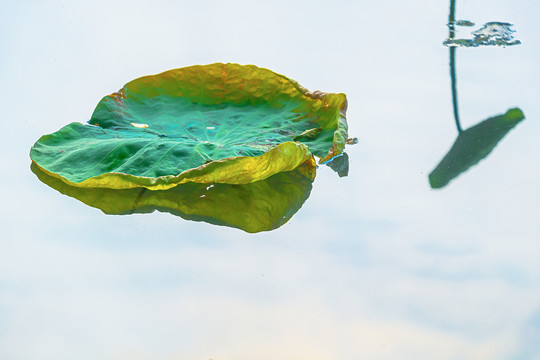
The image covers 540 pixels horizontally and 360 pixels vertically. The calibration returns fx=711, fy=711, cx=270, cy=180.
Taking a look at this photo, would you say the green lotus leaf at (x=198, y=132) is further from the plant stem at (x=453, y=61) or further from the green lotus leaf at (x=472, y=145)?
the plant stem at (x=453, y=61)

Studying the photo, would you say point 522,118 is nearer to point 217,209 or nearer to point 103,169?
point 217,209

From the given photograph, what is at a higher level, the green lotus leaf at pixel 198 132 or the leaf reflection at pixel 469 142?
the green lotus leaf at pixel 198 132

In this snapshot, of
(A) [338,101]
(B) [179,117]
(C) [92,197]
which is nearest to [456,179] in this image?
(A) [338,101]

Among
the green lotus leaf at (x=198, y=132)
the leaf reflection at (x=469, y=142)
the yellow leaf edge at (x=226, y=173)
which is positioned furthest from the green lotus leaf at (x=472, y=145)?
the yellow leaf edge at (x=226, y=173)

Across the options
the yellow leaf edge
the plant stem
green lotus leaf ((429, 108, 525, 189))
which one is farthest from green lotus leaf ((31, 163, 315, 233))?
the plant stem

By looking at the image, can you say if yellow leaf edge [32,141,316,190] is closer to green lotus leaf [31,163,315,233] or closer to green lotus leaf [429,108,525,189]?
green lotus leaf [31,163,315,233]

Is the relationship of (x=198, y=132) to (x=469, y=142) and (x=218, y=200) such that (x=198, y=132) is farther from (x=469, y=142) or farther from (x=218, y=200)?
(x=469, y=142)

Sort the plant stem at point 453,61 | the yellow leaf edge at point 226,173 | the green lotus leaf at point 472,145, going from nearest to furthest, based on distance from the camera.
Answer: the yellow leaf edge at point 226,173
the green lotus leaf at point 472,145
the plant stem at point 453,61
